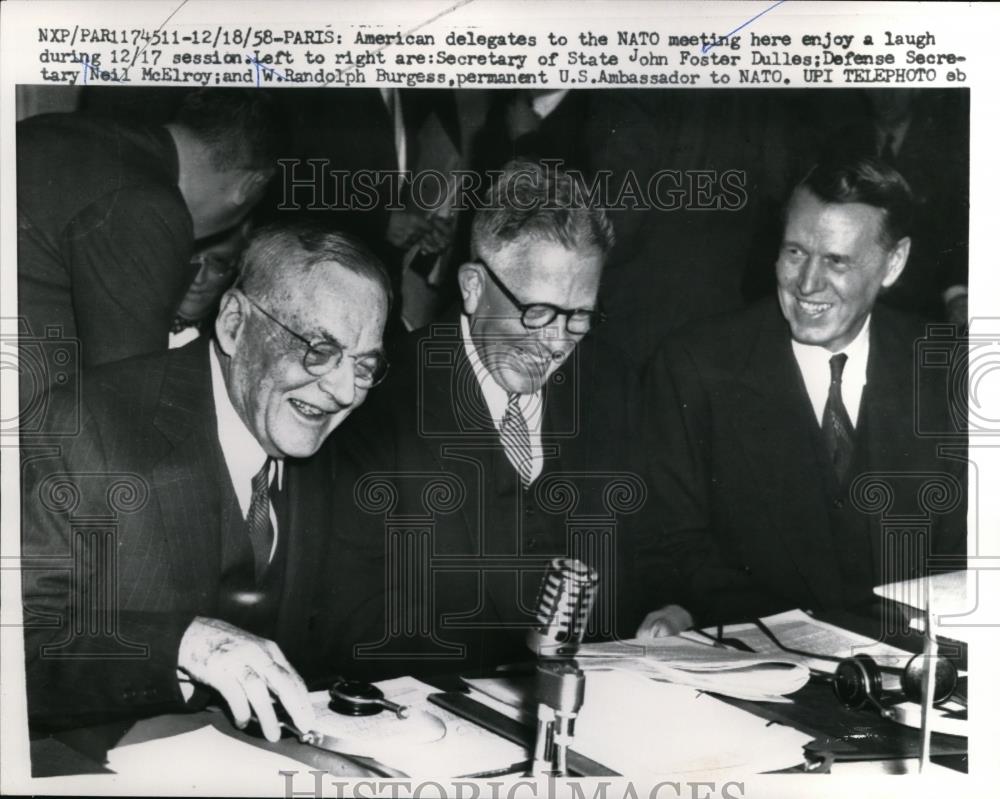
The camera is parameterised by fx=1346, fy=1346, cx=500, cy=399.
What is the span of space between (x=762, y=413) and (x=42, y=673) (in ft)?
6.65

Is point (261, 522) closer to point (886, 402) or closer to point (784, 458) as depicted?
point (784, 458)

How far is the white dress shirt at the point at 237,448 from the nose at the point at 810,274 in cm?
145

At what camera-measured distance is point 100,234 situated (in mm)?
3512

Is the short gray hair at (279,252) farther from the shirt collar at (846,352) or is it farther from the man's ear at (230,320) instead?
the shirt collar at (846,352)

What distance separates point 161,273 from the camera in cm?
350

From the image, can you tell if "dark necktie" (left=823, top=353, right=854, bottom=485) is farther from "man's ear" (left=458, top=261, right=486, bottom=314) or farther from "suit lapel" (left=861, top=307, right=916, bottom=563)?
"man's ear" (left=458, top=261, right=486, bottom=314)

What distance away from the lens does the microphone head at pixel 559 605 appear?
11.6 feet

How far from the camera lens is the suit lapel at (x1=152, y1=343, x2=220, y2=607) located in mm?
3518

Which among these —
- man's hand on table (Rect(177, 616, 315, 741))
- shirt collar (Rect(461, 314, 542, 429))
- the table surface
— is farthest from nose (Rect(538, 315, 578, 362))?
man's hand on table (Rect(177, 616, 315, 741))

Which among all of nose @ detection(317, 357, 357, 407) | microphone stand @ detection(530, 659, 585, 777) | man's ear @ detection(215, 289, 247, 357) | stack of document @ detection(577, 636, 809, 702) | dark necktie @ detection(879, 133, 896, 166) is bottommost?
microphone stand @ detection(530, 659, 585, 777)

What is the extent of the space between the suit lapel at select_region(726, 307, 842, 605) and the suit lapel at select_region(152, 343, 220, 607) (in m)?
1.39

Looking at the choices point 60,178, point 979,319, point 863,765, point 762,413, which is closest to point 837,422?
point 762,413

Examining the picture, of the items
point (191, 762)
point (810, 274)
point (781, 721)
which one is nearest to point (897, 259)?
point (810, 274)

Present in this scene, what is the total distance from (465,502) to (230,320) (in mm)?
777
